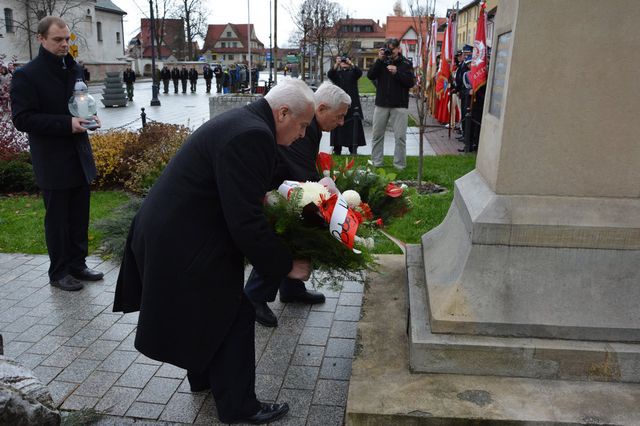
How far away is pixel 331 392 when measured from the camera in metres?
3.51

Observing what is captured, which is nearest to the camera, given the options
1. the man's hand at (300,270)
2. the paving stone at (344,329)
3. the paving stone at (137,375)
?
the man's hand at (300,270)

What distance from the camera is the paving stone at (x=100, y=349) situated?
3965 millimetres

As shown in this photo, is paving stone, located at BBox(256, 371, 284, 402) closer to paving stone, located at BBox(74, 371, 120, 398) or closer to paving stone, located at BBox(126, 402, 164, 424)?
paving stone, located at BBox(126, 402, 164, 424)

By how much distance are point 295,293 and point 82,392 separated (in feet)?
5.98

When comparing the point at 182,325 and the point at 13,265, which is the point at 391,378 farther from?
the point at 13,265

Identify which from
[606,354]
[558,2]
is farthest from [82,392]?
[558,2]

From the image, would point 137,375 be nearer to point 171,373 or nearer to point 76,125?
point 171,373

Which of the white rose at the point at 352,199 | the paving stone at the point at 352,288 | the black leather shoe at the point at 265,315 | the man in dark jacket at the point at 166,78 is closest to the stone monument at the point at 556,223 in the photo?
the white rose at the point at 352,199

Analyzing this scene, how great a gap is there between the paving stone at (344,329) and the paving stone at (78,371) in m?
1.63

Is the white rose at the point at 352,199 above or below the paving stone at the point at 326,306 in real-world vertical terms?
above

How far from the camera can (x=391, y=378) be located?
308 centimetres

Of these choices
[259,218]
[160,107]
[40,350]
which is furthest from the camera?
[160,107]

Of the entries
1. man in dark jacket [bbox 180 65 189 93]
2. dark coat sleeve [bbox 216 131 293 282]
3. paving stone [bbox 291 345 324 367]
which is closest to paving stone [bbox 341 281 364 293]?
paving stone [bbox 291 345 324 367]

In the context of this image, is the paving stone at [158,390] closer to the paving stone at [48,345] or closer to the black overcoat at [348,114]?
the paving stone at [48,345]
